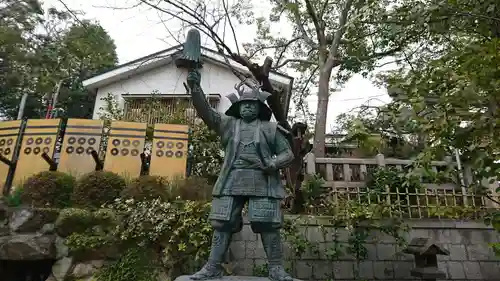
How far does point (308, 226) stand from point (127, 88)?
9.61 meters

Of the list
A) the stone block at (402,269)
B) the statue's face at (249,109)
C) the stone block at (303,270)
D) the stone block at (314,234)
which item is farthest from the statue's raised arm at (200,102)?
the stone block at (402,269)

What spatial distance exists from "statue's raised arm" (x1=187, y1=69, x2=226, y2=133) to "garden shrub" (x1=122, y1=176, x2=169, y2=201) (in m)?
3.11

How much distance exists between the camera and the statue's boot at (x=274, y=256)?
10.2 feet

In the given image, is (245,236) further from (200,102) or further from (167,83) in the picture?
(167,83)

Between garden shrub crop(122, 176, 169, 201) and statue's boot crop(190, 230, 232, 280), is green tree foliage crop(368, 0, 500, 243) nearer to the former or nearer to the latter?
statue's boot crop(190, 230, 232, 280)

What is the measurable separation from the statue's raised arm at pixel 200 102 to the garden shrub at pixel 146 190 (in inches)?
122

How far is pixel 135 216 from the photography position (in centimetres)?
559

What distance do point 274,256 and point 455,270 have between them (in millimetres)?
4714

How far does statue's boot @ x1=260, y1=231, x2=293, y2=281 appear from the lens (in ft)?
10.2

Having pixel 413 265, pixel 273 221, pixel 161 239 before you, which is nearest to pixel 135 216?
pixel 161 239

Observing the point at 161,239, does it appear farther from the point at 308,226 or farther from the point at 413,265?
the point at 413,265

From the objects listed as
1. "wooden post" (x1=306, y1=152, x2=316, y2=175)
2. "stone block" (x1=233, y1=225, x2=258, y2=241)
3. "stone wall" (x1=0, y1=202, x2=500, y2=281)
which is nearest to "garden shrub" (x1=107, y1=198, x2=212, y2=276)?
"stone wall" (x1=0, y1=202, x2=500, y2=281)

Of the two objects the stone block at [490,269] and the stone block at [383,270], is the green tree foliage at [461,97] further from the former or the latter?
the stone block at [490,269]

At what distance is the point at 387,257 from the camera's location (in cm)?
596
